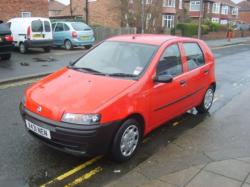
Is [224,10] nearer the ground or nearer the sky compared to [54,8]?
nearer the ground

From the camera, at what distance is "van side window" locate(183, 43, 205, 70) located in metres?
6.06

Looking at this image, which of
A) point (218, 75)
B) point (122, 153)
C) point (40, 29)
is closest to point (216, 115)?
point (122, 153)

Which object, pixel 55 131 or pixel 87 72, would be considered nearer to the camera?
pixel 55 131

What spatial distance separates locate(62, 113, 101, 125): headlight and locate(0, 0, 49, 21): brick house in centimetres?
2131

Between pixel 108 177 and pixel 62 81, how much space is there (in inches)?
61.2

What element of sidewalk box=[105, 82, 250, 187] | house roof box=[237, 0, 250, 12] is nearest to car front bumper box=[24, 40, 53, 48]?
sidewalk box=[105, 82, 250, 187]

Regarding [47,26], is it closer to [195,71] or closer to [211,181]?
[195,71]

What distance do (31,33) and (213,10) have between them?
5423 cm

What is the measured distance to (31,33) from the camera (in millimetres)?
17047

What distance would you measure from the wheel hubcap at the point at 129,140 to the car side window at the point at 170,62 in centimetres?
100

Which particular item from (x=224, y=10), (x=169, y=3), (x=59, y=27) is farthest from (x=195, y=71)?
(x=224, y=10)

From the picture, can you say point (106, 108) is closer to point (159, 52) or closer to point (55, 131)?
point (55, 131)

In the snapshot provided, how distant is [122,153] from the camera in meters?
4.46

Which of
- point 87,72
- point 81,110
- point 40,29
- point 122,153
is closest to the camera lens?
point 81,110
